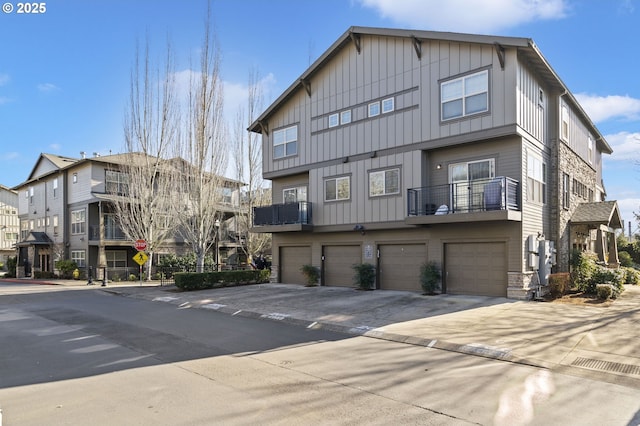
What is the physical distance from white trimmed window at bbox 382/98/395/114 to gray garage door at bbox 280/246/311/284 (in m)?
7.68

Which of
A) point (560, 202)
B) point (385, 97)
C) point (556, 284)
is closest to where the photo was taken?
point (556, 284)

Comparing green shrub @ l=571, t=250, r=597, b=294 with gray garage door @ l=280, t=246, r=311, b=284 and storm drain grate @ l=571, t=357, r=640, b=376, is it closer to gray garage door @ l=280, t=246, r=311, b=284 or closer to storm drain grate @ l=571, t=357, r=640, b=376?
storm drain grate @ l=571, t=357, r=640, b=376

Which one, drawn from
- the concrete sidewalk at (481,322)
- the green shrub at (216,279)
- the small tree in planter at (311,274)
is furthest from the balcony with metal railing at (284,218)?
the concrete sidewalk at (481,322)

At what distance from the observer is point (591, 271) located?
654 inches

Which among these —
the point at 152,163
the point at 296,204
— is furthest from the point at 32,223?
the point at 296,204

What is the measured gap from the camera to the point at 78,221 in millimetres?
35438

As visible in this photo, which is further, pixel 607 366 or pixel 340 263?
pixel 340 263

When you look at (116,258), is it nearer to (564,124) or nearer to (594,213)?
(564,124)

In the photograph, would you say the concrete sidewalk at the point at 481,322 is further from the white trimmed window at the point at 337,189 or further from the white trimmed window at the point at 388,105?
the white trimmed window at the point at 388,105

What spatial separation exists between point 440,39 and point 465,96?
7.93 feet

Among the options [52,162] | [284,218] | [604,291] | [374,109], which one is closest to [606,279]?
[604,291]

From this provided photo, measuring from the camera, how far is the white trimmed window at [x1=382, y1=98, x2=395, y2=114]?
1828 centimetres

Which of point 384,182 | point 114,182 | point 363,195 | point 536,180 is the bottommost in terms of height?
point 363,195

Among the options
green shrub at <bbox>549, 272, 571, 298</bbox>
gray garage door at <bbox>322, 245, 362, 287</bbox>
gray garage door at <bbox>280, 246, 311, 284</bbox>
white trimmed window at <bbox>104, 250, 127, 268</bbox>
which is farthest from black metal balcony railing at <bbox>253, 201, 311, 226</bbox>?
white trimmed window at <bbox>104, 250, 127, 268</bbox>
